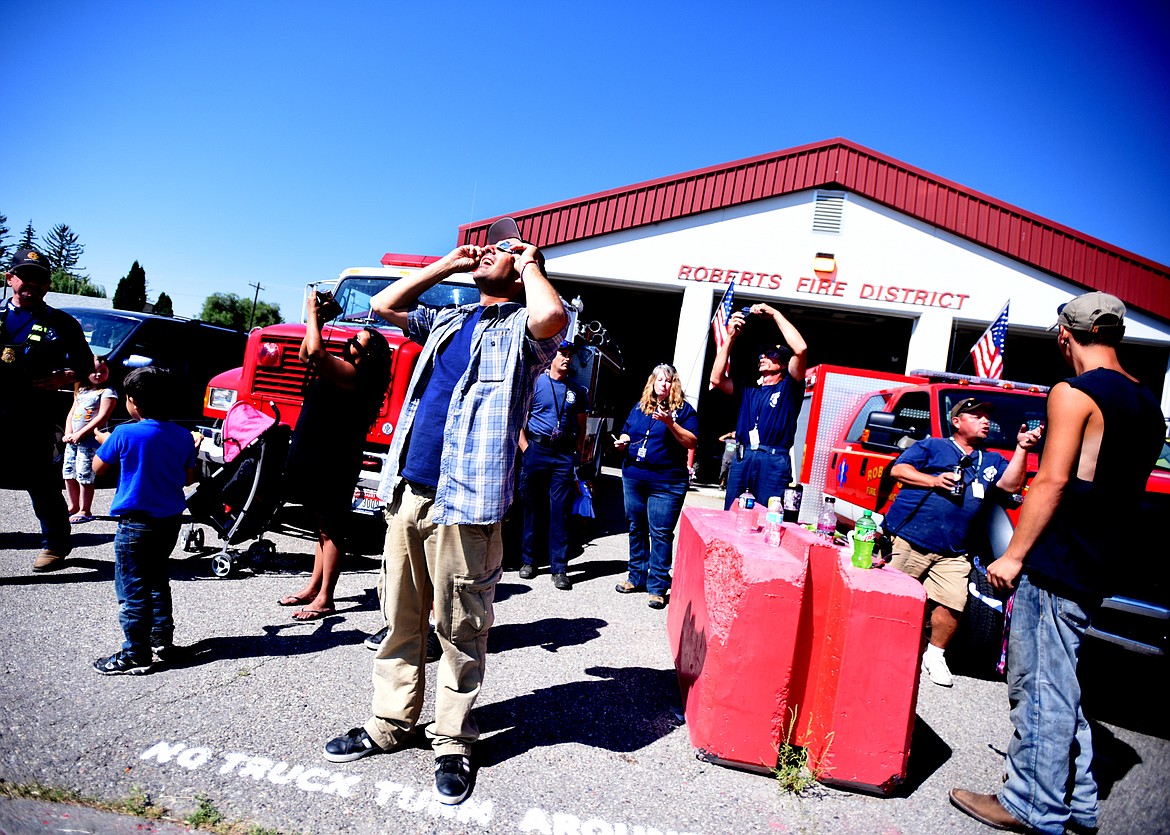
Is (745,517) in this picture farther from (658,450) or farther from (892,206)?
(892,206)

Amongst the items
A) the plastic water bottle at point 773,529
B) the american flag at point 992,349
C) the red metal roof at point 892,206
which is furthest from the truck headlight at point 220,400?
the american flag at point 992,349

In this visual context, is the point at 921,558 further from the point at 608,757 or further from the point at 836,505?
the point at 608,757

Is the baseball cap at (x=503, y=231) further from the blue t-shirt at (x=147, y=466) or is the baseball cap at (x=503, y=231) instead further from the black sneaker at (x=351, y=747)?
the black sneaker at (x=351, y=747)

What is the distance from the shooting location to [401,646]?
9.52 ft

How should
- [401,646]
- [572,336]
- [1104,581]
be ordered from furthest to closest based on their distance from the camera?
[572,336]
[401,646]
[1104,581]

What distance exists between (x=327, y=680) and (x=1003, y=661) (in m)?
3.64

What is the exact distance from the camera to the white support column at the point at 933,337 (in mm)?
13664

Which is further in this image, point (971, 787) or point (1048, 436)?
point (971, 787)

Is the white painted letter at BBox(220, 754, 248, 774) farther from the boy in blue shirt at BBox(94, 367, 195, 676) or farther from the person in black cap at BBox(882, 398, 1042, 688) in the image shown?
the person in black cap at BBox(882, 398, 1042, 688)

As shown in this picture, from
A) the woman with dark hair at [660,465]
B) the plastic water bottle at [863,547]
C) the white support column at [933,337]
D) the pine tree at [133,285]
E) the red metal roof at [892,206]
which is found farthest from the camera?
the pine tree at [133,285]

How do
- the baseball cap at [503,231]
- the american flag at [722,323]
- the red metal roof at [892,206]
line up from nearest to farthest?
the baseball cap at [503,231] → the american flag at [722,323] → the red metal roof at [892,206]

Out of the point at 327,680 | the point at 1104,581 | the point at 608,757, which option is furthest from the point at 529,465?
the point at 1104,581

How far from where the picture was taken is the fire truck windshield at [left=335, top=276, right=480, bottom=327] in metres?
7.66

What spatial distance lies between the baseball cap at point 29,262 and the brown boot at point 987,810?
20.4 ft
